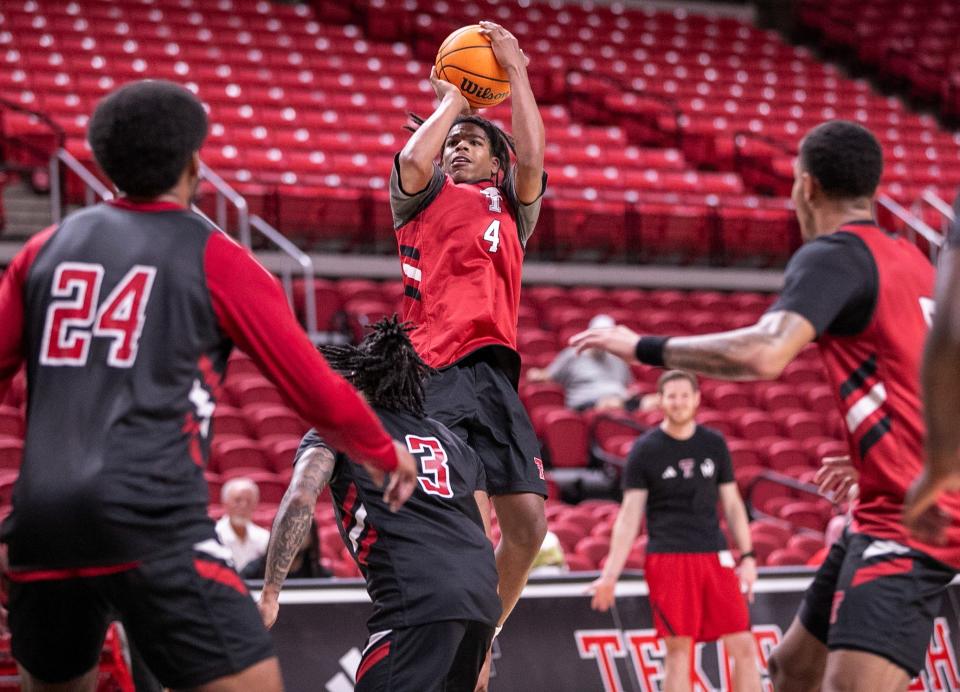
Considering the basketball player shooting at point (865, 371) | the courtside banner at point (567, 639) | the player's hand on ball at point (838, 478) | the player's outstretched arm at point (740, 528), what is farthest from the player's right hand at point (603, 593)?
the basketball player shooting at point (865, 371)

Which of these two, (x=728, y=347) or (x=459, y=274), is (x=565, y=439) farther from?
(x=728, y=347)

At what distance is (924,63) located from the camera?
21391 mm

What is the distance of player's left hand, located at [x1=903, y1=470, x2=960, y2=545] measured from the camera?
292 centimetres

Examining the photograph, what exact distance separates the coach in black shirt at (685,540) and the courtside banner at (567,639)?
255mm

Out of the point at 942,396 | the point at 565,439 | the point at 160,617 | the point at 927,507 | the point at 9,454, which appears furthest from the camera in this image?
the point at 565,439

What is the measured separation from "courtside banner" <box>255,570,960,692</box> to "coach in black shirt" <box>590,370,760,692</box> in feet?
0.84

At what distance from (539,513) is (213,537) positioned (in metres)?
2.16

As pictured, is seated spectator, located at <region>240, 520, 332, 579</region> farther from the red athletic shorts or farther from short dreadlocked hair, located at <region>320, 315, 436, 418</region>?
short dreadlocked hair, located at <region>320, 315, 436, 418</region>

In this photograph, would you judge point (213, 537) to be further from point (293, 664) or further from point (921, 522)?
point (293, 664)

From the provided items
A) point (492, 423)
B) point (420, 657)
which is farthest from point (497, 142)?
point (420, 657)

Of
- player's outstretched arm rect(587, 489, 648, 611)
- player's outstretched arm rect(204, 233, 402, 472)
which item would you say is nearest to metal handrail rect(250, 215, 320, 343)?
player's outstretched arm rect(587, 489, 648, 611)

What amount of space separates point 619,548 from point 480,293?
2560 millimetres

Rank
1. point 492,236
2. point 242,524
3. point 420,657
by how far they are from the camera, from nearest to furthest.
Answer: point 420,657 → point 492,236 → point 242,524

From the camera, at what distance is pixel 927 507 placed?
3.02 metres
